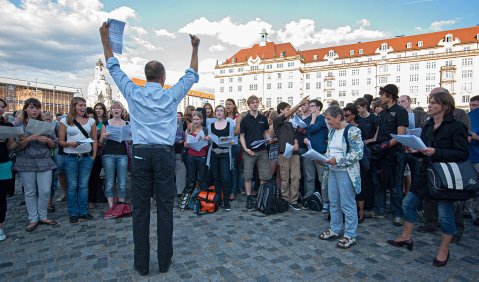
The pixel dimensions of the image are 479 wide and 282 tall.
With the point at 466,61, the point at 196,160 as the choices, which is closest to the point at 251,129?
the point at 196,160

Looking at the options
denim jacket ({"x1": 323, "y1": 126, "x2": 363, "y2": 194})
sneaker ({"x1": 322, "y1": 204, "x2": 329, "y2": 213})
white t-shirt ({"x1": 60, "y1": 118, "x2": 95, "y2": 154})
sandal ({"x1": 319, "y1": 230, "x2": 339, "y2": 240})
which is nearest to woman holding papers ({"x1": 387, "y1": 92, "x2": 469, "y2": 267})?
denim jacket ({"x1": 323, "y1": 126, "x2": 363, "y2": 194})

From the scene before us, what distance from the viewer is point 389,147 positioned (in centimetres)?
552

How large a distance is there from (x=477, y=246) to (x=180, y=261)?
15.2 ft

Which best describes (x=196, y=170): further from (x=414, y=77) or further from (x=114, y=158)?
(x=414, y=77)

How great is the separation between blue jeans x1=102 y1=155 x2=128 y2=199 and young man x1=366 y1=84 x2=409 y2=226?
5390 millimetres

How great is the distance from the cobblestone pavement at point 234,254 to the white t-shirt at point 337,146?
4.71 feet

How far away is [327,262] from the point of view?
3.87m

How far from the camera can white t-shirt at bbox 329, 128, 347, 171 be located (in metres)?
4.55

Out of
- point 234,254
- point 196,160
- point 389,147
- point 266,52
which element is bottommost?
point 234,254

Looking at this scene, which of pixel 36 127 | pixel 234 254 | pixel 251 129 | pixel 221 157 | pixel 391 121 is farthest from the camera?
pixel 251 129

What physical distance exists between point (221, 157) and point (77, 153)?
9.79 ft

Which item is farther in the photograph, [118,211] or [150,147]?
[118,211]

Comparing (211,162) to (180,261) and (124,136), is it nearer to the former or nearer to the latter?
(124,136)

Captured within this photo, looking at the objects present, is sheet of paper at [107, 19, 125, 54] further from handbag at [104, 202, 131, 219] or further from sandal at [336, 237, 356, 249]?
sandal at [336, 237, 356, 249]
